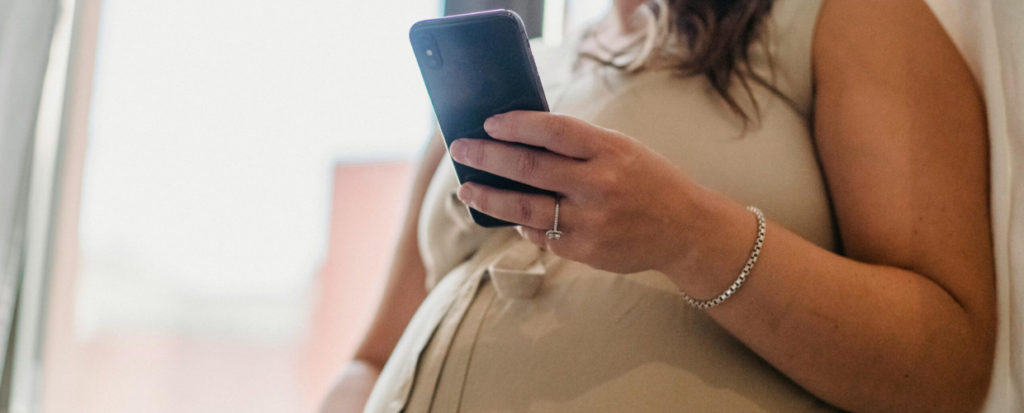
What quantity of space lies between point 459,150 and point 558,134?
77 millimetres

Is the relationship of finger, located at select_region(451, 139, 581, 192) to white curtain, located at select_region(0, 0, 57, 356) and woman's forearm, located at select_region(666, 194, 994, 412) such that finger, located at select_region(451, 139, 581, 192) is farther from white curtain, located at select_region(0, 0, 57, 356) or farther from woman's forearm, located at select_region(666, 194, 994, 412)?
white curtain, located at select_region(0, 0, 57, 356)

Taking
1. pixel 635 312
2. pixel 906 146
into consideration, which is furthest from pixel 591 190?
pixel 906 146

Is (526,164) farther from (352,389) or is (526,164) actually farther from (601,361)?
(352,389)

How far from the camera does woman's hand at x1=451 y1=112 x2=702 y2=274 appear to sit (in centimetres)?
39

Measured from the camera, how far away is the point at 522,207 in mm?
416

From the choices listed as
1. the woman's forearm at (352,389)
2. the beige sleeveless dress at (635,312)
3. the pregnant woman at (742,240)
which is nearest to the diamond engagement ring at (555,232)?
the pregnant woman at (742,240)

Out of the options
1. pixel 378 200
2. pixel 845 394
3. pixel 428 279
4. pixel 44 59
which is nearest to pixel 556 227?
pixel 845 394

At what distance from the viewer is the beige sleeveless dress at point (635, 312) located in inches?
18.9

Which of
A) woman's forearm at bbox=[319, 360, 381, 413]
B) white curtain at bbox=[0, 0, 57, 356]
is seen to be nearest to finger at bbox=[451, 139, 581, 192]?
woman's forearm at bbox=[319, 360, 381, 413]

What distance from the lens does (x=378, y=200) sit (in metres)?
1.50

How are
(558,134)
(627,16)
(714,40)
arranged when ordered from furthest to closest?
1. (627,16)
2. (714,40)
3. (558,134)

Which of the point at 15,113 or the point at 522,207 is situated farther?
the point at 15,113

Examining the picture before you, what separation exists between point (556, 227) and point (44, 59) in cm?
156

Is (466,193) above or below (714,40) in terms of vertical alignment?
below
